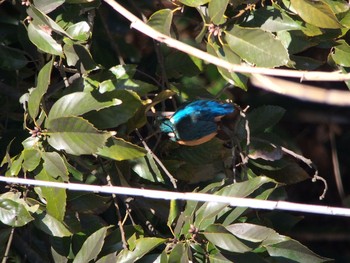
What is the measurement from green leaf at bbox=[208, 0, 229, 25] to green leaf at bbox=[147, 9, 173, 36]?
0.10m

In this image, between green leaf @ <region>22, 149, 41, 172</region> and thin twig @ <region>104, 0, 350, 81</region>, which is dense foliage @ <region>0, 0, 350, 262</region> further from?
thin twig @ <region>104, 0, 350, 81</region>

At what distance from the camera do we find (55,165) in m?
1.72

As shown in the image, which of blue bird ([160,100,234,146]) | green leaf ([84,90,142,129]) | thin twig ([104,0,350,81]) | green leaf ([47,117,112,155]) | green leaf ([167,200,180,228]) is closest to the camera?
thin twig ([104,0,350,81])

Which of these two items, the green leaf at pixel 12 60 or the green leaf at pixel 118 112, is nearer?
the green leaf at pixel 118 112

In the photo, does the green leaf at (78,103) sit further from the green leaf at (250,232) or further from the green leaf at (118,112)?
the green leaf at (250,232)

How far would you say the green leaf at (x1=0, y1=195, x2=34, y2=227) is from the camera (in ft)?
5.76

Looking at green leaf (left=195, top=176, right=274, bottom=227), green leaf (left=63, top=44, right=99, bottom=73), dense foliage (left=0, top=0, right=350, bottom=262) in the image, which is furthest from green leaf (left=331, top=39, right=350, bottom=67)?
green leaf (left=63, top=44, right=99, bottom=73)

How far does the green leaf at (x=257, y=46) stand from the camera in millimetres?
1720

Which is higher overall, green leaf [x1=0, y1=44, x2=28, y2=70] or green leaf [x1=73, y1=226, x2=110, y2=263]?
green leaf [x1=0, y1=44, x2=28, y2=70]

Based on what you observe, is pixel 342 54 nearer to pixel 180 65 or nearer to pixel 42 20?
pixel 180 65

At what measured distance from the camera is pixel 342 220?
3.72m

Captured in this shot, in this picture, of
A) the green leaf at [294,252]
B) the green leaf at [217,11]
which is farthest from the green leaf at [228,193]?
the green leaf at [217,11]

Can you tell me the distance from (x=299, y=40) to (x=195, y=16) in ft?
1.97

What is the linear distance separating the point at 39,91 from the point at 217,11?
1.43 ft
